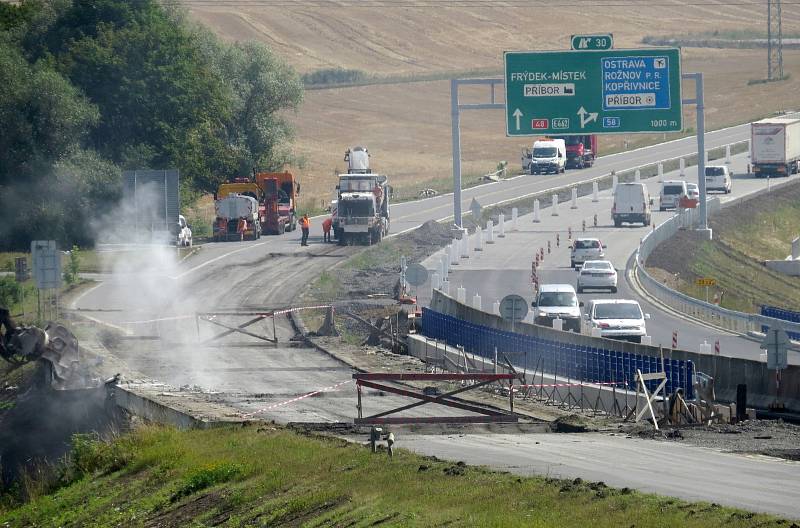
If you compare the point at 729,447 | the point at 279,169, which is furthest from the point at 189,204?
the point at 729,447

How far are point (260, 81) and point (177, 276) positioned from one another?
107 ft

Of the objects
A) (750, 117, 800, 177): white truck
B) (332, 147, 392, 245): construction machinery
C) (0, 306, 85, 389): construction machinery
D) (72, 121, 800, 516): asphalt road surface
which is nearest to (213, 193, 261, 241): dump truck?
(72, 121, 800, 516): asphalt road surface

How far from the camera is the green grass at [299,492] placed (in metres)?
16.1

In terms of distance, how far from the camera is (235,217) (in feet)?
212

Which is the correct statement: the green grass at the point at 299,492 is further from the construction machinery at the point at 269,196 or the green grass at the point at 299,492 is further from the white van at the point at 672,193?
the white van at the point at 672,193

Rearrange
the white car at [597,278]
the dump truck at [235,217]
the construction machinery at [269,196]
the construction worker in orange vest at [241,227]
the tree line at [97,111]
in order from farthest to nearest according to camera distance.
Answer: the construction machinery at [269,196], the tree line at [97,111], the construction worker in orange vest at [241,227], the dump truck at [235,217], the white car at [597,278]

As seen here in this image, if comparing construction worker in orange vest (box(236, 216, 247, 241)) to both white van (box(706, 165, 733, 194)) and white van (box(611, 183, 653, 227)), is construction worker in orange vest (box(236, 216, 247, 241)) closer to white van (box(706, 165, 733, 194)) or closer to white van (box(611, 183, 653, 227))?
white van (box(611, 183, 653, 227))

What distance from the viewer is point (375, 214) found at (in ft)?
203

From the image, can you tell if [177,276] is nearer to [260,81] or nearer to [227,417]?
[227,417]

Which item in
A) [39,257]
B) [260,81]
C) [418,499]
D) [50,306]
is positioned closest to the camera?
[418,499]

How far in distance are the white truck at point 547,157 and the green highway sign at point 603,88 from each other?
116 ft

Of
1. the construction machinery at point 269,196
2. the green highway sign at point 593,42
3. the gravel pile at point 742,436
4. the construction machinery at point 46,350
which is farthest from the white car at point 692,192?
the gravel pile at point 742,436

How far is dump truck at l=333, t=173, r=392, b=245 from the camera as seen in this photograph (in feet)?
201

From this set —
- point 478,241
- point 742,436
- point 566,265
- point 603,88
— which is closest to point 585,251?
point 566,265
